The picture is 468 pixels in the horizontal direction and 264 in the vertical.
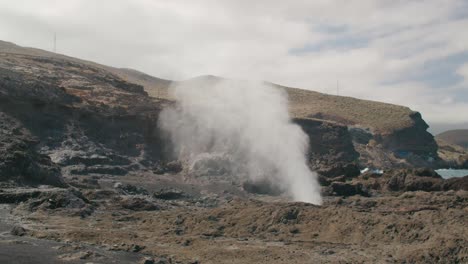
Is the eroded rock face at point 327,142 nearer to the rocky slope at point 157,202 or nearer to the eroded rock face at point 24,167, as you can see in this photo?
the rocky slope at point 157,202

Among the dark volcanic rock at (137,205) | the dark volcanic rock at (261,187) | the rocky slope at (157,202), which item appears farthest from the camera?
the dark volcanic rock at (261,187)

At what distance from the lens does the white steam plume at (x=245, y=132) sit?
53.3m

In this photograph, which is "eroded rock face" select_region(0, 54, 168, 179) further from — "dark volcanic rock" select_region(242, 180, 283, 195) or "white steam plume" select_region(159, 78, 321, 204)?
"dark volcanic rock" select_region(242, 180, 283, 195)

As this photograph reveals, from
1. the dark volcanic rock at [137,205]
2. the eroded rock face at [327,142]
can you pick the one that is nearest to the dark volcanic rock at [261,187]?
the dark volcanic rock at [137,205]

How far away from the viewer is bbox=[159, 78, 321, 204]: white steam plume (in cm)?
5331

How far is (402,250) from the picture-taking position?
21625mm

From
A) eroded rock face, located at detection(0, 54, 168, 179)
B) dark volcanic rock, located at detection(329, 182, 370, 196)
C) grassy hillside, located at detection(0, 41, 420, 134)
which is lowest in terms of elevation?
dark volcanic rock, located at detection(329, 182, 370, 196)

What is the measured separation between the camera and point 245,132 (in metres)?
65.6

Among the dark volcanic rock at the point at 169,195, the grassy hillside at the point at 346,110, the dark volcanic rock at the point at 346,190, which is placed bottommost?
the dark volcanic rock at the point at 169,195

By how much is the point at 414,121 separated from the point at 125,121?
10161 cm

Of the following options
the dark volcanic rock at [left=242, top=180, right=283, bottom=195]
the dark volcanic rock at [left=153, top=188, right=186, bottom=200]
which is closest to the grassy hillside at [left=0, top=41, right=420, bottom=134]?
the dark volcanic rock at [left=242, top=180, right=283, bottom=195]

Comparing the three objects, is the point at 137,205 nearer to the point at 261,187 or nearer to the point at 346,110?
the point at 261,187

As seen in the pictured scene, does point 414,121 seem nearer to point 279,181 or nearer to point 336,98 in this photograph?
point 336,98

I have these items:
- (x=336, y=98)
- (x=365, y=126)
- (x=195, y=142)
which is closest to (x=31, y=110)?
(x=195, y=142)
